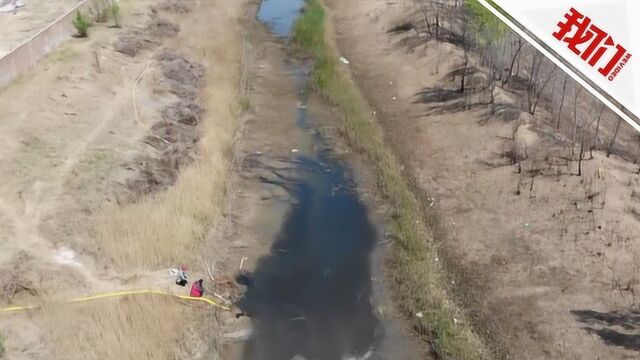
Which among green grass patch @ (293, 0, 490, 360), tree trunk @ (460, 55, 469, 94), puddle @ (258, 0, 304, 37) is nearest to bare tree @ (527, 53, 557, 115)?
tree trunk @ (460, 55, 469, 94)

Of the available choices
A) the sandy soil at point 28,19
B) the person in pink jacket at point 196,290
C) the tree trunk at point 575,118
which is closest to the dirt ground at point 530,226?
the tree trunk at point 575,118

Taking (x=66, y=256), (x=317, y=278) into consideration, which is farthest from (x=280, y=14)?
(x=66, y=256)

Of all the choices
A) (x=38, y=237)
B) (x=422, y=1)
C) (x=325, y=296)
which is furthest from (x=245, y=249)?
(x=422, y=1)

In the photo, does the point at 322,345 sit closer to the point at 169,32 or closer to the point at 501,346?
the point at 501,346

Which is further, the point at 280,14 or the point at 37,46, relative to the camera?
the point at 280,14

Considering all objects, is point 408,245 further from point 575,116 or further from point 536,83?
point 536,83

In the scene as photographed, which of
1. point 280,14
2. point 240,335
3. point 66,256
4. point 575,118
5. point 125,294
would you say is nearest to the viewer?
point 240,335
